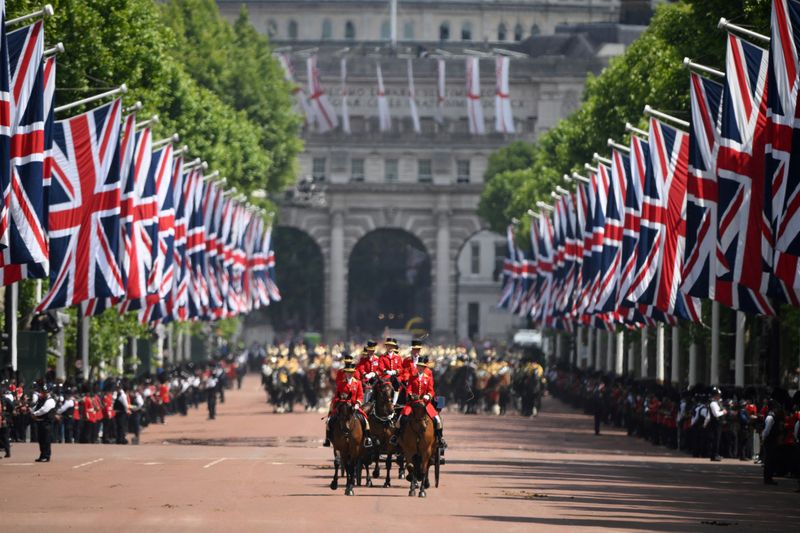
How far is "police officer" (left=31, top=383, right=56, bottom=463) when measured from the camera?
155ft

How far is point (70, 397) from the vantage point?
55.9 meters

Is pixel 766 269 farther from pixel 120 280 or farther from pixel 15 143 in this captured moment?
pixel 120 280

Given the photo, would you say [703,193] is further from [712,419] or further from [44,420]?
[44,420]

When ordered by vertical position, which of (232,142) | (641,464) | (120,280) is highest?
(232,142)

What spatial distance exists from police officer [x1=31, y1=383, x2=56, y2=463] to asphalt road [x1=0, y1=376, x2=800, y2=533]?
1.48 feet

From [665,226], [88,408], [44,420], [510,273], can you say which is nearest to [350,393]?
[44,420]

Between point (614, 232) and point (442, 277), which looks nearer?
point (614, 232)

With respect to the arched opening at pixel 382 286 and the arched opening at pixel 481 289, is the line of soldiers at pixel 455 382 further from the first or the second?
the arched opening at pixel 481 289

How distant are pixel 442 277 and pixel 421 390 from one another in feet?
446

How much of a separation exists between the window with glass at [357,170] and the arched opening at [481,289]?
42.9 feet

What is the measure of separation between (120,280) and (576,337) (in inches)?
2498

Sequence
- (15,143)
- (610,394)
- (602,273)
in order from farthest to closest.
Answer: (610,394)
(602,273)
(15,143)

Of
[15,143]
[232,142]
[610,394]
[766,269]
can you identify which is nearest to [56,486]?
[15,143]

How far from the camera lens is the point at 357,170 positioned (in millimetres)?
178250
